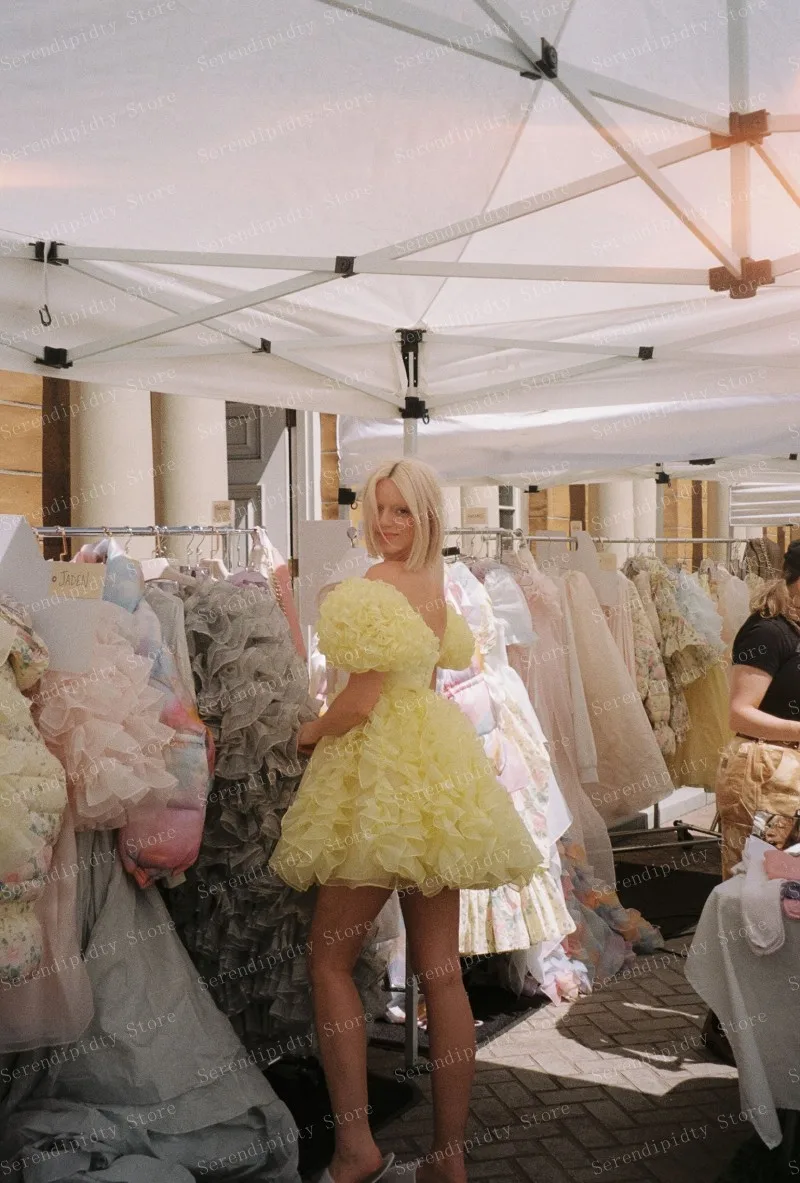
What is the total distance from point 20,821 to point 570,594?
3226 millimetres

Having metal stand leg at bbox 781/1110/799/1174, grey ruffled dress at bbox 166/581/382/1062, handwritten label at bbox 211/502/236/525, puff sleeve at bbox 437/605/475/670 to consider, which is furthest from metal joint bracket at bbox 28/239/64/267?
metal stand leg at bbox 781/1110/799/1174

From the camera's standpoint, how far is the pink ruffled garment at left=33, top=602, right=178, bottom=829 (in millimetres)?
2291

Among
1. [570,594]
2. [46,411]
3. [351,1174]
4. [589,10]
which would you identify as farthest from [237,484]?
Answer: [351,1174]

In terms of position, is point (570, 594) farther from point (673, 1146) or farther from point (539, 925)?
point (673, 1146)

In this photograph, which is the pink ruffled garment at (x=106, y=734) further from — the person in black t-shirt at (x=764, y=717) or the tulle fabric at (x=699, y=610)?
the tulle fabric at (x=699, y=610)

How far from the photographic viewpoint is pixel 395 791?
2.58 metres

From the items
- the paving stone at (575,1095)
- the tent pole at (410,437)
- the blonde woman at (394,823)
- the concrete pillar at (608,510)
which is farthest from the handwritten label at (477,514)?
the concrete pillar at (608,510)

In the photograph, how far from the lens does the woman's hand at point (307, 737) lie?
2732 millimetres

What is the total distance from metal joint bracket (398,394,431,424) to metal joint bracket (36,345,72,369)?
4.59 ft

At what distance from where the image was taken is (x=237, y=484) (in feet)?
Result: 22.4

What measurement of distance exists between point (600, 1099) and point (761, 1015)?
3.01ft

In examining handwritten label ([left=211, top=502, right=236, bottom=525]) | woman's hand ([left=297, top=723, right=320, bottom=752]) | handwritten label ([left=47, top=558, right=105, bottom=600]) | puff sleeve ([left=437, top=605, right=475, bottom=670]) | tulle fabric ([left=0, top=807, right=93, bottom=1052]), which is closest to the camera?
tulle fabric ([left=0, top=807, right=93, bottom=1052])

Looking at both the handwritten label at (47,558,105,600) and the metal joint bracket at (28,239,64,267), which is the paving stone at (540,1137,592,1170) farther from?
the metal joint bracket at (28,239,64,267)

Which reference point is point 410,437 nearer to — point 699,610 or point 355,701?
point 355,701
